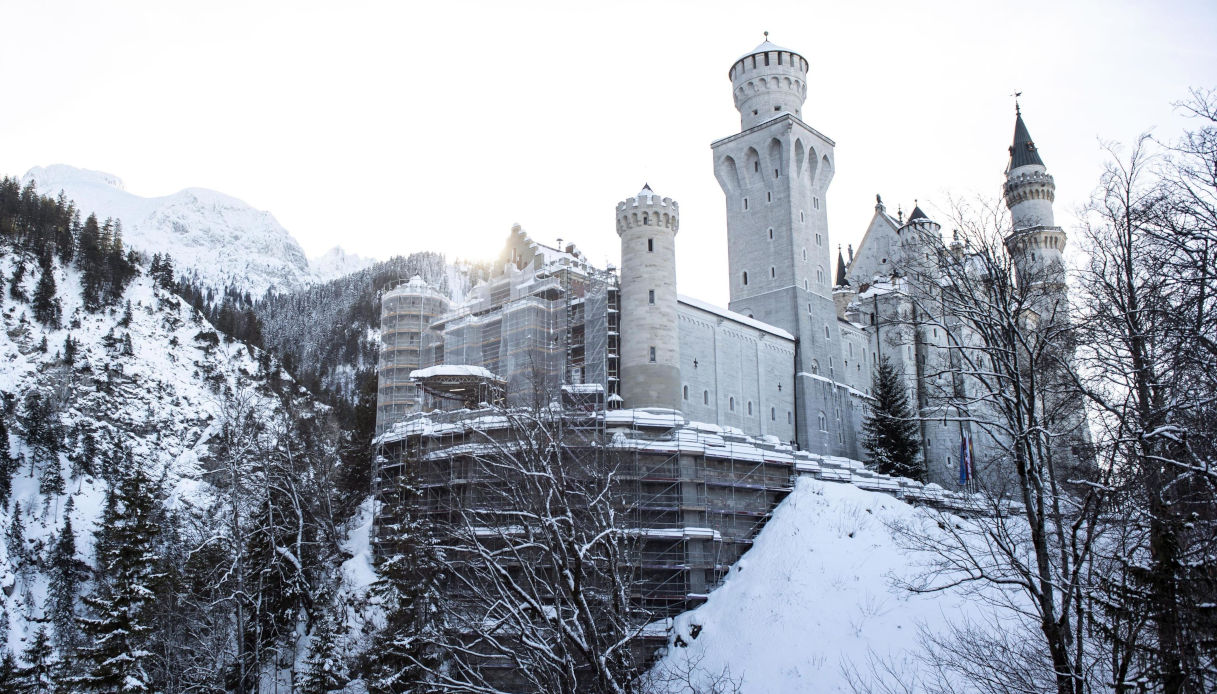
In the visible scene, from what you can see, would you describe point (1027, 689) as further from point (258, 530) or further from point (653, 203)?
point (653, 203)

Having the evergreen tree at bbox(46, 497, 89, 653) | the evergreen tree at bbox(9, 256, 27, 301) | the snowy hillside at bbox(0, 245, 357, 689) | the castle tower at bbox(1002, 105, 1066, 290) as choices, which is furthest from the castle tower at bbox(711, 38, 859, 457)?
the evergreen tree at bbox(9, 256, 27, 301)

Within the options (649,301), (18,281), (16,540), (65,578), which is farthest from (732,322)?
(18,281)

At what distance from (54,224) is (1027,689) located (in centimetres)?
11325

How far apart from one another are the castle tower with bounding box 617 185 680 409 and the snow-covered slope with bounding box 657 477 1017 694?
26.3ft

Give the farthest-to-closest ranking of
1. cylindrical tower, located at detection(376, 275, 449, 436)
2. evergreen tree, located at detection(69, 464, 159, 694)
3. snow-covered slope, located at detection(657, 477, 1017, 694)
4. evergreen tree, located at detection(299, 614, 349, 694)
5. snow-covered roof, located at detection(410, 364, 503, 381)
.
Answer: cylindrical tower, located at detection(376, 275, 449, 436) < snow-covered roof, located at detection(410, 364, 503, 381) < evergreen tree, located at detection(299, 614, 349, 694) < snow-covered slope, located at detection(657, 477, 1017, 694) < evergreen tree, located at detection(69, 464, 159, 694)

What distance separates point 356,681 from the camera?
2823 cm

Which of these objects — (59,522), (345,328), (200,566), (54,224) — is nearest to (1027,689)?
(200,566)

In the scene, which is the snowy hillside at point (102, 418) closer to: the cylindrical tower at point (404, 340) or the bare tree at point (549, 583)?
the cylindrical tower at point (404, 340)

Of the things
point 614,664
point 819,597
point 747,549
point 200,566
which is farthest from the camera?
point 747,549

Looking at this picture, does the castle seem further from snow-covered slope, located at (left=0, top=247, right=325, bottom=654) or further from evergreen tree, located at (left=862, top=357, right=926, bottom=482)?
snow-covered slope, located at (left=0, top=247, right=325, bottom=654)

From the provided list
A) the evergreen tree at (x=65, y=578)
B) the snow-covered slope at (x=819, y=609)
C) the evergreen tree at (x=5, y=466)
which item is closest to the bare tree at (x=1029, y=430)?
the snow-covered slope at (x=819, y=609)

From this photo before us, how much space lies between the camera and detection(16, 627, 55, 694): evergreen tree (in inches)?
1107

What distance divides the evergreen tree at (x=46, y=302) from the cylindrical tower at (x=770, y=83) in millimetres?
69426

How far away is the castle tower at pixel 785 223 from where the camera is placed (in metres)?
51.3
